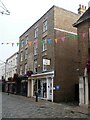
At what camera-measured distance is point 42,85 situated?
25.2 metres

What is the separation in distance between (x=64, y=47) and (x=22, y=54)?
13139mm

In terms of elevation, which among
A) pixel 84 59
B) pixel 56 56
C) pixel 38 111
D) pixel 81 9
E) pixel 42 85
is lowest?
pixel 38 111

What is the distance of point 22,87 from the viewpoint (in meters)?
33.0

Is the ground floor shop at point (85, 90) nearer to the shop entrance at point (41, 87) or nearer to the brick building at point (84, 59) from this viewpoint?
the brick building at point (84, 59)

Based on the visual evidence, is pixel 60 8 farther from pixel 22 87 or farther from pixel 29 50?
pixel 22 87

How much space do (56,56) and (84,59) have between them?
5.31 metres

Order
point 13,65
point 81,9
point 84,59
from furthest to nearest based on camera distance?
point 13,65
point 81,9
point 84,59

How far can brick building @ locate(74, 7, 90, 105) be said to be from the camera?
16.5 meters

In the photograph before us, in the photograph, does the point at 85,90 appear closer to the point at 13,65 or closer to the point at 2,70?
the point at 13,65

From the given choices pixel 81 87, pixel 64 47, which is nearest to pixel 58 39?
pixel 64 47

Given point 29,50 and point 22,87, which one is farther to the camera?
point 22,87

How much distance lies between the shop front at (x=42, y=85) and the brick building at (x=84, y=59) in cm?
511

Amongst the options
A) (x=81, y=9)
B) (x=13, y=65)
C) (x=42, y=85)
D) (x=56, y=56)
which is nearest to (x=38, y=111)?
(x=56, y=56)

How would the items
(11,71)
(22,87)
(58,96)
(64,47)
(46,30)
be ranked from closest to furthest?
(58,96) → (64,47) → (46,30) → (22,87) → (11,71)
